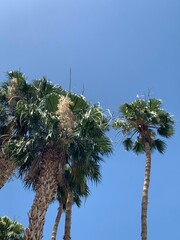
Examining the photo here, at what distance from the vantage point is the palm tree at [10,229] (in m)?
21.2

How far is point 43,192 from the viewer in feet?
43.5

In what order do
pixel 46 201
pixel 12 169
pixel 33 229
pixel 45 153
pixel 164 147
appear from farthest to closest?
pixel 164 147 < pixel 12 169 < pixel 45 153 < pixel 46 201 < pixel 33 229

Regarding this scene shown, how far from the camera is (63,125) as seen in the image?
14.5 metres

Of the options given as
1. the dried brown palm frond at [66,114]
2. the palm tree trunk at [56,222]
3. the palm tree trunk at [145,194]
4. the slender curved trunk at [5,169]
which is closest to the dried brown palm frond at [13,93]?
the slender curved trunk at [5,169]

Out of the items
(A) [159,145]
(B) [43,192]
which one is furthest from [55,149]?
(A) [159,145]

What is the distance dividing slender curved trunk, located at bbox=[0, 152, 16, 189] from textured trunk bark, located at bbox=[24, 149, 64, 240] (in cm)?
245

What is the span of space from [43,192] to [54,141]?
1.92 metres

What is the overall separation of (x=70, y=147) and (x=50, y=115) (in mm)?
1431

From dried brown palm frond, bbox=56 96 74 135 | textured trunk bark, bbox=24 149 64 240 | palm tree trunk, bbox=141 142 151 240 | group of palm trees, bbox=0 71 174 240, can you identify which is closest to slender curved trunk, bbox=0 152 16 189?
group of palm trees, bbox=0 71 174 240

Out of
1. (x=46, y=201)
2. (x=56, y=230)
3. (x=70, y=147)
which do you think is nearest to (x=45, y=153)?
(x=70, y=147)

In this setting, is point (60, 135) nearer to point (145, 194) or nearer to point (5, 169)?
point (5, 169)

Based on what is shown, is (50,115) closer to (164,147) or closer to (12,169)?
(12,169)

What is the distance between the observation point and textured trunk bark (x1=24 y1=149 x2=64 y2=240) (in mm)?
12328

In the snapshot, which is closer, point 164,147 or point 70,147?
point 70,147
